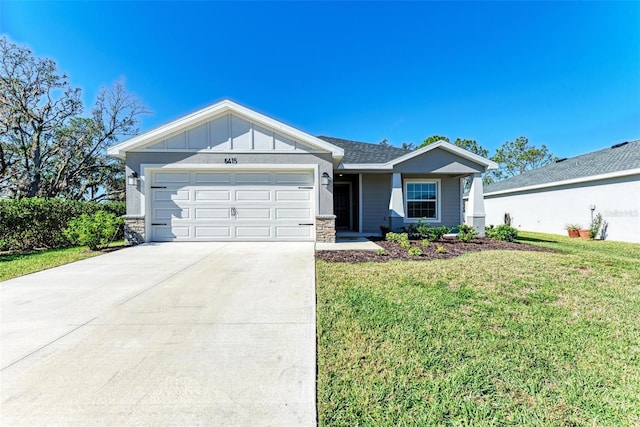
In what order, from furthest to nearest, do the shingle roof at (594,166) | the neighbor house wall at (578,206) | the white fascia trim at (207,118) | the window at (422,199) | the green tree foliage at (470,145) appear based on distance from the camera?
the green tree foliage at (470,145), the window at (422,199), the shingle roof at (594,166), the neighbor house wall at (578,206), the white fascia trim at (207,118)

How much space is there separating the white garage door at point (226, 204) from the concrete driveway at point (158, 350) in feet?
13.1

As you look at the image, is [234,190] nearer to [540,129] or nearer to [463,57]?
[463,57]

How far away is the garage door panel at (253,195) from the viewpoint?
9094 millimetres

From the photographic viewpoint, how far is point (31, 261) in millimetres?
6566

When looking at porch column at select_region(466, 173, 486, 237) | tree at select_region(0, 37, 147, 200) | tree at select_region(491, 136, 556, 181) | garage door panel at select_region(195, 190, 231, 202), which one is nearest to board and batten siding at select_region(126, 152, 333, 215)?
garage door panel at select_region(195, 190, 231, 202)

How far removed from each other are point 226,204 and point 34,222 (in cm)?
578

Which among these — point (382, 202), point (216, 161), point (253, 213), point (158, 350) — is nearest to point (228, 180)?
point (216, 161)

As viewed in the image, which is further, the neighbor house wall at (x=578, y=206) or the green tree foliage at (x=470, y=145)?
the green tree foliage at (x=470, y=145)

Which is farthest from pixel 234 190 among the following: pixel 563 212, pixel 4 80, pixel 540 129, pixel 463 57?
pixel 540 129

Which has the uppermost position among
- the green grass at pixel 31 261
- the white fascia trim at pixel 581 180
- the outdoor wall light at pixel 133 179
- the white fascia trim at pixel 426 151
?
the white fascia trim at pixel 426 151

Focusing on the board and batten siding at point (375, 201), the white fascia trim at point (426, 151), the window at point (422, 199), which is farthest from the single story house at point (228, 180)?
the window at point (422, 199)

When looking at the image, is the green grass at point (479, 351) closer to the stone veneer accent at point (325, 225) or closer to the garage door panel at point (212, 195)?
the stone veneer accent at point (325, 225)

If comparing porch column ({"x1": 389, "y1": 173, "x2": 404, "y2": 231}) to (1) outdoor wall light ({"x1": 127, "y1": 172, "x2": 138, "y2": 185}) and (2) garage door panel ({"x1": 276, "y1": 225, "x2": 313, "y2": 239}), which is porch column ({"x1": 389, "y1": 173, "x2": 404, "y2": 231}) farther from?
(1) outdoor wall light ({"x1": 127, "y1": 172, "x2": 138, "y2": 185})

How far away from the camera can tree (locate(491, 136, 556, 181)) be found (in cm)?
3609
